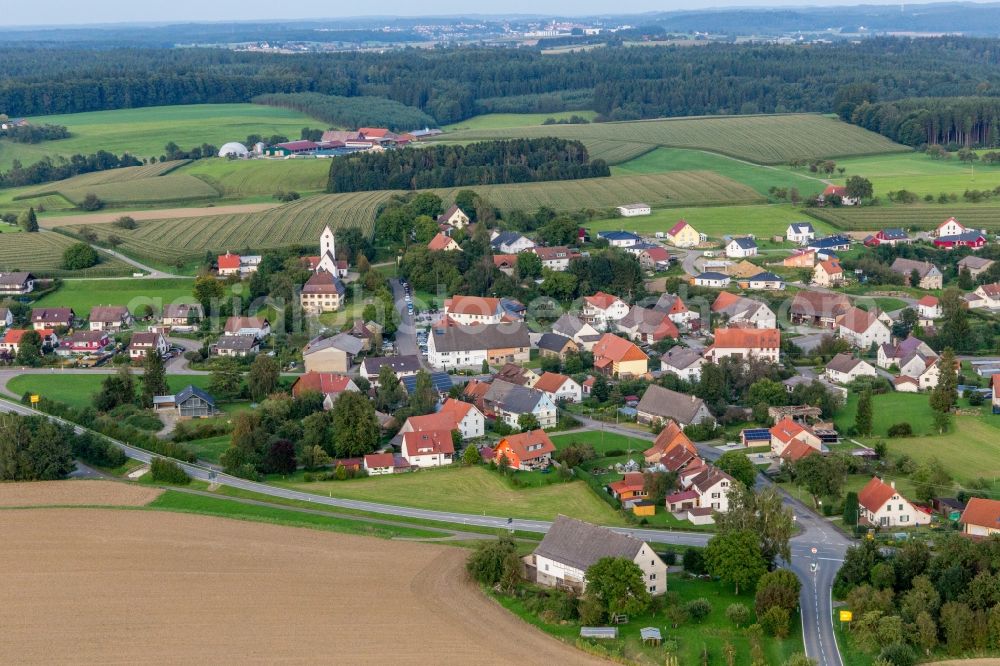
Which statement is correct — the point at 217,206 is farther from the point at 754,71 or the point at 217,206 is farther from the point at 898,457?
the point at 754,71

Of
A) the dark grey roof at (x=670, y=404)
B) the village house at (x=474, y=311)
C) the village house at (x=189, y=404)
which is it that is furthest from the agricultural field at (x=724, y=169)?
the village house at (x=189, y=404)

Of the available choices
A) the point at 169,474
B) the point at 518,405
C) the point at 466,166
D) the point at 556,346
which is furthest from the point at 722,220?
the point at 169,474

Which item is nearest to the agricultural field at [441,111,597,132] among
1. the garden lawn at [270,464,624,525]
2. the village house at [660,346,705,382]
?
the village house at [660,346,705,382]

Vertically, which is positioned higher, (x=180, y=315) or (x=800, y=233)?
(x=800, y=233)

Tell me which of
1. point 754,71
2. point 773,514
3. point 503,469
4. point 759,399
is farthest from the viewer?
point 754,71

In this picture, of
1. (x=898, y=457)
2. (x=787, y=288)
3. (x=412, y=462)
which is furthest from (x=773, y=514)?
(x=787, y=288)

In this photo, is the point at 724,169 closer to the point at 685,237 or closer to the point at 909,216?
the point at 909,216

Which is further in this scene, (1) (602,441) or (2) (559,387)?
(2) (559,387)
